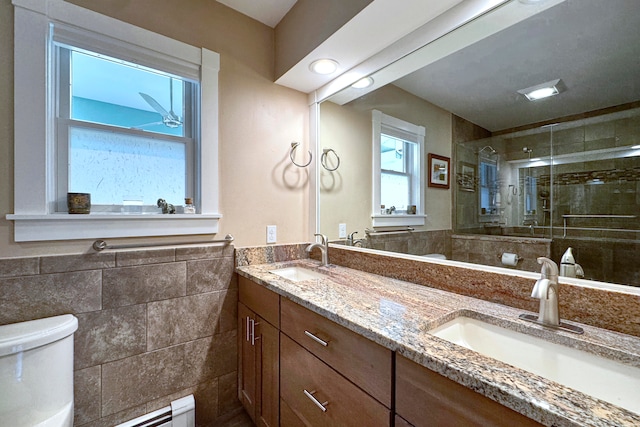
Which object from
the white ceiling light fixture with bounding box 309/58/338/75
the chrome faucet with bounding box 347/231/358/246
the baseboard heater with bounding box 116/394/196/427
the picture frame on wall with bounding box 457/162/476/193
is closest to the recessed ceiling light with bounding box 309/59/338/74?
the white ceiling light fixture with bounding box 309/58/338/75

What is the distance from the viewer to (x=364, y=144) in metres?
1.96

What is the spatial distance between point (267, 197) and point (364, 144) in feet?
2.57

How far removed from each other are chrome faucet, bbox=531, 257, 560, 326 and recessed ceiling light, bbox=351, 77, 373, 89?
4.41ft

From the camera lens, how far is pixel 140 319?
1412 millimetres

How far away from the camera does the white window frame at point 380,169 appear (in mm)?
1695

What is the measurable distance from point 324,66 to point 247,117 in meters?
0.57

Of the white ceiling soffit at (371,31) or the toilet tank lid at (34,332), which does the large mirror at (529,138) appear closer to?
the white ceiling soffit at (371,31)

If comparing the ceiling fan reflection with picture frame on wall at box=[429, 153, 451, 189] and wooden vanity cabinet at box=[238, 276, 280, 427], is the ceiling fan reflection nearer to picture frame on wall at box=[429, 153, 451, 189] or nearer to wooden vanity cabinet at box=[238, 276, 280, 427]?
wooden vanity cabinet at box=[238, 276, 280, 427]

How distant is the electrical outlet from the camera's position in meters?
1.86

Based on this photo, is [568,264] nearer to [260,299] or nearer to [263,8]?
[260,299]

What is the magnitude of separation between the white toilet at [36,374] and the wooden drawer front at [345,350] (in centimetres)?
92

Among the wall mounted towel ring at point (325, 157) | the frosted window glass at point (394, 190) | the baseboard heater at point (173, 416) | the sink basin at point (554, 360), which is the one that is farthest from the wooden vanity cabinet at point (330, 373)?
the wall mounted towel ring at point (325, 157)

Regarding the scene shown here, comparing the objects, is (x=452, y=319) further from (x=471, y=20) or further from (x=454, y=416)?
(x=471, y=20)

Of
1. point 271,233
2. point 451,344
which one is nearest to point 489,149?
point 451,344
